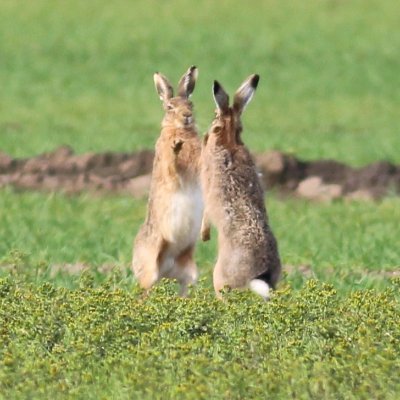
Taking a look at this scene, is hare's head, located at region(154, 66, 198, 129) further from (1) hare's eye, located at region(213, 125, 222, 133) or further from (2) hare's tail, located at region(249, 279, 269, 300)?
(2) hare's tail, located at region(249, 279, 269, 300)

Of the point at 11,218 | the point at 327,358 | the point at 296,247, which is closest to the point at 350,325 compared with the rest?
the point at 327,358

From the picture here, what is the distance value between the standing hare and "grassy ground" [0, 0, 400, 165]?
865 centimetres

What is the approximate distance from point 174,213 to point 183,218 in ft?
0.22

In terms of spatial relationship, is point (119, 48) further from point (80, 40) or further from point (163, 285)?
point (163, 285)

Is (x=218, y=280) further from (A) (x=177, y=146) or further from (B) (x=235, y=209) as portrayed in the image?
(A) (x=177, y=146)

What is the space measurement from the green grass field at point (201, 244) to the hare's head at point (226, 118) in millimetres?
1004

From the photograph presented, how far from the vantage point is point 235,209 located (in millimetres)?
9398

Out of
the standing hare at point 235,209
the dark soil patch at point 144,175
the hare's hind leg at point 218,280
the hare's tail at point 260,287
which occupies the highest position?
the standing hare at point 235,209

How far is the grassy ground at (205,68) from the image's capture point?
820 inches

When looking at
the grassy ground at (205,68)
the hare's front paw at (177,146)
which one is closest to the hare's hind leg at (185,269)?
the hare's front paw at (177,146)

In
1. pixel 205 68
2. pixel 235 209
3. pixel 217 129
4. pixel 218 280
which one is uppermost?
pixel 217 129

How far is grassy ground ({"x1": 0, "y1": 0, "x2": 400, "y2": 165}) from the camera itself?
2083 cm

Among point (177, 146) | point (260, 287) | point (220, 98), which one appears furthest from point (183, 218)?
point (260, 287)

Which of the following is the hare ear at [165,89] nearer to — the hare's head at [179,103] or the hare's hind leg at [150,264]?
the hare's head at [179,103]
